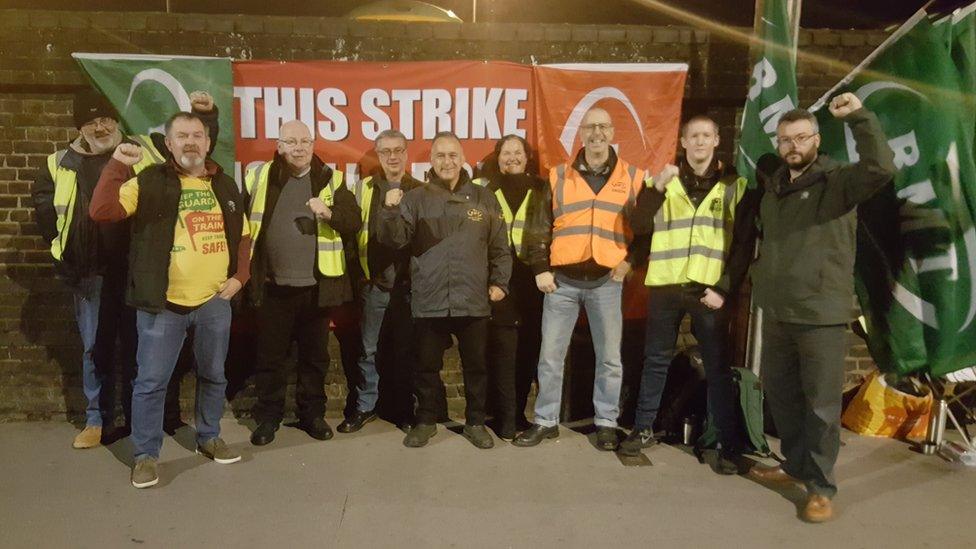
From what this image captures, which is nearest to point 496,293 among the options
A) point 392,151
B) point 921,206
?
point 392,151

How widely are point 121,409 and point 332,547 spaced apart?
2.79 meters

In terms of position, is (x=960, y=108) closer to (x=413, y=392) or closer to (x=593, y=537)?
(x=593, y=537)

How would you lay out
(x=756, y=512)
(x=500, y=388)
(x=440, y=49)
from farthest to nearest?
(x=440, y=49) → (x=500, y=388) → (x=756, y=512)

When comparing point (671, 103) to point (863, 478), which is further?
point (671, 103)

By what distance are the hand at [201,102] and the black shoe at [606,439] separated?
11.7 feet

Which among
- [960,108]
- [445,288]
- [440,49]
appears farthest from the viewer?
[440,49]

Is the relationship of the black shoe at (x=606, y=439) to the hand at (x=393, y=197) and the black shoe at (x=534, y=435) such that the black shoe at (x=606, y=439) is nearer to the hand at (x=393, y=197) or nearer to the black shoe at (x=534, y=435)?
the black shoe at (x=534, y=435)

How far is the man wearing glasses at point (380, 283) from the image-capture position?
5066 millimetres

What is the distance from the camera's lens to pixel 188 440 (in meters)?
5.05

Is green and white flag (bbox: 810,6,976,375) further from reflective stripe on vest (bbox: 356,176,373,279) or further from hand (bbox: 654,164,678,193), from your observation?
reflective stripe on vest (bbox: 356,176,373,279)

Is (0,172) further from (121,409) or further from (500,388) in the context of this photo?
(500,388)

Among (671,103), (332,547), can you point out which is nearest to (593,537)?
(332,547)

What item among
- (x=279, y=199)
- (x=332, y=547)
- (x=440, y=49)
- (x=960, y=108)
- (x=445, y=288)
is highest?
(x=440, y=49)

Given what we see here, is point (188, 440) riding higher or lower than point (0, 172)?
lower
